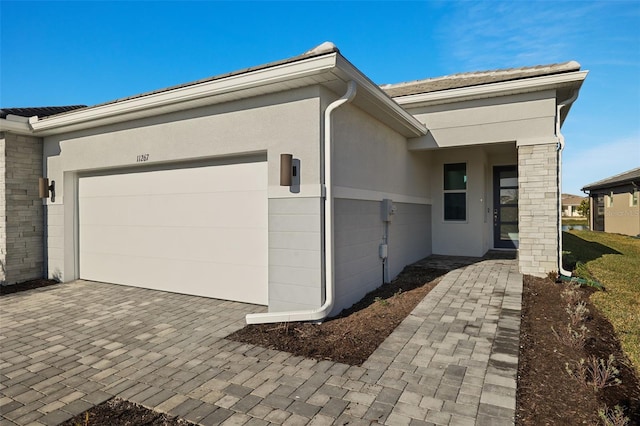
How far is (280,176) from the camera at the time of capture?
16.0 feet

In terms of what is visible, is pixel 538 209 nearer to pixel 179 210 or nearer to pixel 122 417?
pixel 179 210

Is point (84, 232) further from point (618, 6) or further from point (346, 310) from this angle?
point (618, 6)

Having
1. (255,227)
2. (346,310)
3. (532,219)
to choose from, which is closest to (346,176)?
(255,227)

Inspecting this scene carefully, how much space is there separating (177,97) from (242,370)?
14.4 ft

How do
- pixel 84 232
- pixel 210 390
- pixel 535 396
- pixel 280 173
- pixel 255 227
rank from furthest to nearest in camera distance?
pixel 84 232 < pixel 255 227 < pixel 280 173 < pixel 210 390 < pixel 535 396

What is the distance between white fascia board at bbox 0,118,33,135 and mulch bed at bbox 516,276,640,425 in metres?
10.0

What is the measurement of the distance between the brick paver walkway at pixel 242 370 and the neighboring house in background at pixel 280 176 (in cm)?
114

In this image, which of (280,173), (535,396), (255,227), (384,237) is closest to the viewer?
(535,396)

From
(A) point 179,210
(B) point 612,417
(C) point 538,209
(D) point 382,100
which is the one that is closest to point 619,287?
(C) point 538,209

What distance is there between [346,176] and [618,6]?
598 cm

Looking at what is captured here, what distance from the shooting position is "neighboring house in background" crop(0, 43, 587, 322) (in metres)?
4.85

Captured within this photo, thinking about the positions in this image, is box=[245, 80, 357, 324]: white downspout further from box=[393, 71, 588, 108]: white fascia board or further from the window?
the window

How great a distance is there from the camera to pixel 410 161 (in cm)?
866

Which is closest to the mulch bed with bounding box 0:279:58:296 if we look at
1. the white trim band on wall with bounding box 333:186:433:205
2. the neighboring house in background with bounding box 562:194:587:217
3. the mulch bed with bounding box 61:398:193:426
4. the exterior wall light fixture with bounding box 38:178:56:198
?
→ the exterior wall light fixture with bounding box 38:178:56:198
